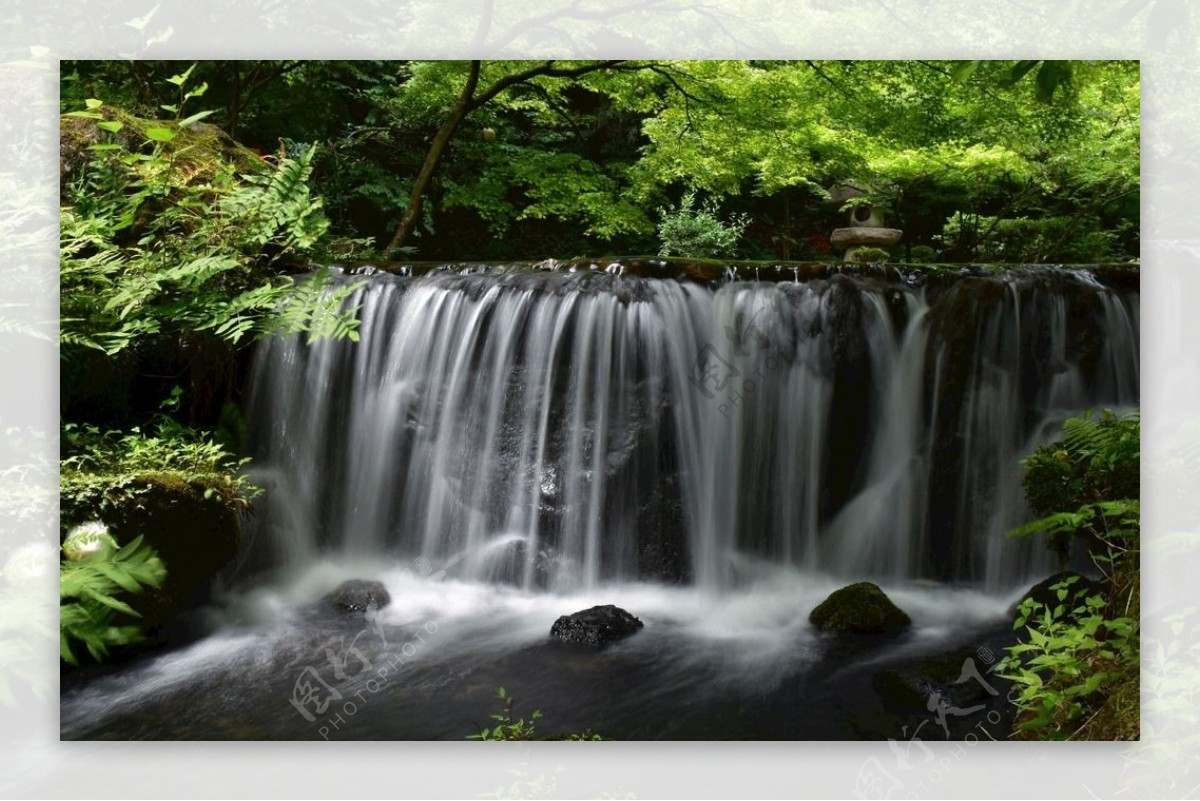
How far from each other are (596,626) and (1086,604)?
1749mm

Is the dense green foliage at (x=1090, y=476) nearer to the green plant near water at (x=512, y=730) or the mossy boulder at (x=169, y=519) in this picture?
→ the green plant near water at (x=512, y=730)

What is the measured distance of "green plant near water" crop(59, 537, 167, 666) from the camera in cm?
322

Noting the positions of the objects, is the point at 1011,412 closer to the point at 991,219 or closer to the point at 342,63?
the point at 991,219

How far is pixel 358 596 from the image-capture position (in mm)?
3666

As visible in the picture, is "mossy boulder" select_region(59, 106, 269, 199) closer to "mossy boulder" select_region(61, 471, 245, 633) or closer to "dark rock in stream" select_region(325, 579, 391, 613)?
"mossy boulder" select_region(61, 471, 245, 633)

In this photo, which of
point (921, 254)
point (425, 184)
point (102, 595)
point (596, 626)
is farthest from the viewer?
point (425, 184)

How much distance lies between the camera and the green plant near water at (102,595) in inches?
127

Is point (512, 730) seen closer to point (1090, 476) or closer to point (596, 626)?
point (596, 626)

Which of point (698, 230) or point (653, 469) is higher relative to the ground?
point (698, 230)

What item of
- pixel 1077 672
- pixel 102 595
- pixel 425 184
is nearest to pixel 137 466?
pixel 102 595

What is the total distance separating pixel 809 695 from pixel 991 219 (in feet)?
7.52

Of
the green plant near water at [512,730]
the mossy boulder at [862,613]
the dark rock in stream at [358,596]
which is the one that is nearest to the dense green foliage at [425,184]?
the dark rock in stream at [358,596]

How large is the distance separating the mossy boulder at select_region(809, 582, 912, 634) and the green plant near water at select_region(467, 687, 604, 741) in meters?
0.98

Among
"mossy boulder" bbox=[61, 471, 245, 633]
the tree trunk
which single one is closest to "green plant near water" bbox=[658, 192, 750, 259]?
the tree trunk
